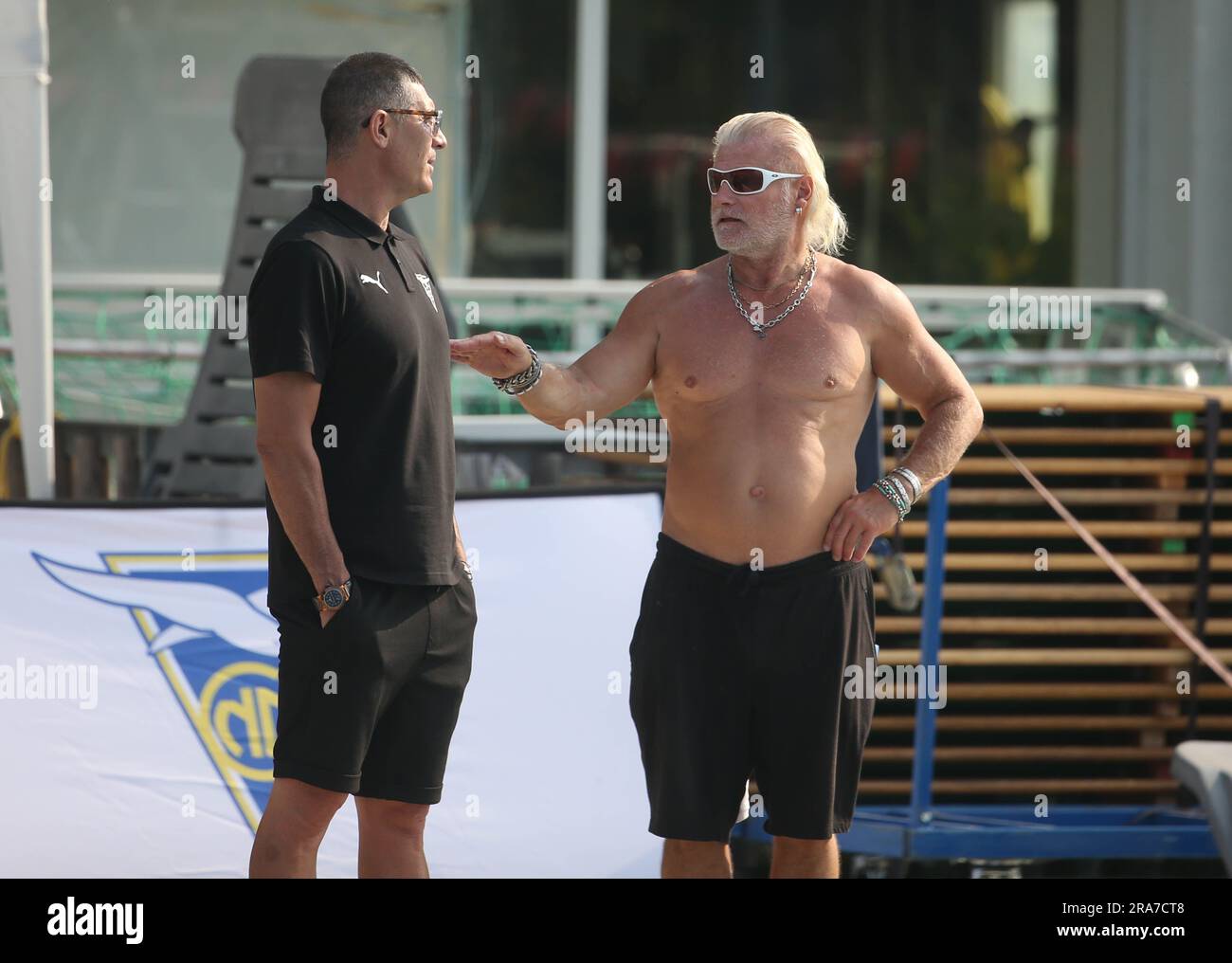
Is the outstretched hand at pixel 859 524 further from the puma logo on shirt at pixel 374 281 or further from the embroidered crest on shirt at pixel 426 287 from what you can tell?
the puma logo on shirt at pixel 374 281

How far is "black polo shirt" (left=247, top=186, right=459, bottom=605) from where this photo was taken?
3311 mm

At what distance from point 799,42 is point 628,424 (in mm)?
7284

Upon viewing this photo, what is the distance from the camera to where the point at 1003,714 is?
19.8 ft

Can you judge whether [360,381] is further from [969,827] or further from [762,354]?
[969,827]

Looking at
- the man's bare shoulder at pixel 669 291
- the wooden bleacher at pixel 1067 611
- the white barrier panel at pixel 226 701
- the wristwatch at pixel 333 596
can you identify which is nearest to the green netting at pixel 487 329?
the wooden bleacher at pixel 1067 611

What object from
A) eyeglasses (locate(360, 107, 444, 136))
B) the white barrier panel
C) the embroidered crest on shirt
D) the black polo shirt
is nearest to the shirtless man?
the embroidered crest on shirt

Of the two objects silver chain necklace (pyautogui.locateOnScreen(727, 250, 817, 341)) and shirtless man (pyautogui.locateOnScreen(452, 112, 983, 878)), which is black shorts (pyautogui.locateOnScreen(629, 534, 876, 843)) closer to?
shirtless man (pyautogui.locateOnScreen(452, 112, 983, 878))

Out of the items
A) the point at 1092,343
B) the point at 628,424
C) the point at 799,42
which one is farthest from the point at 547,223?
the point at 628,424

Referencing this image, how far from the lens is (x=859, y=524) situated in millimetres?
3713

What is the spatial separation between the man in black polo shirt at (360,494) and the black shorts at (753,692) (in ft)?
1.64

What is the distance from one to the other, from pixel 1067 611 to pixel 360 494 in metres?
3.49

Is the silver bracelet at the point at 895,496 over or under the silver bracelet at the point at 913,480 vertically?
under

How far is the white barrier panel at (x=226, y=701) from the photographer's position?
455 cm

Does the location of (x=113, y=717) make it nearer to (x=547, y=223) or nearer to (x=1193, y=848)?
(x=1193, y=848)
